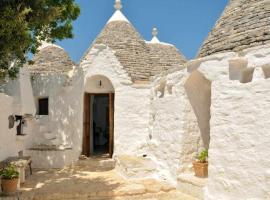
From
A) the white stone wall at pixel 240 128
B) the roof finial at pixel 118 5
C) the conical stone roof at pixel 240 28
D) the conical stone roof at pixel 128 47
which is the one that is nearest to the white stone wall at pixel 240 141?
the white stone wall at pixel 240 128

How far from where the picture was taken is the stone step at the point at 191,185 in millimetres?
6988

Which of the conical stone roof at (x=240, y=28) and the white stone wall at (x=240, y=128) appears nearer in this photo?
the white stone wall at (x=240, y=128)

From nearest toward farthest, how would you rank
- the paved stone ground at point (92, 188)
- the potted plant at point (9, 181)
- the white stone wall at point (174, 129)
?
the potted plant at point (9, 181) < the paved stone ground at point (92, 188) < the white stone wall at point (174, 129)

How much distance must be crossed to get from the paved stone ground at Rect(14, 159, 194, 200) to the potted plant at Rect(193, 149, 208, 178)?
25.9 inches

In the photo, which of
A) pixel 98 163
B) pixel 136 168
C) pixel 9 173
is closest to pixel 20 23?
pixel 9 173

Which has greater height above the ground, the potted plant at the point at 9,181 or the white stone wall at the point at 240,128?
the white stone wall at the point at 240,128

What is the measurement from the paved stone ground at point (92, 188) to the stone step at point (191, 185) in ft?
0.46

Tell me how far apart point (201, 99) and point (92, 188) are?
3585 millimetres

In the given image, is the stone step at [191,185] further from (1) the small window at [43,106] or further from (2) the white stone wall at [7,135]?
(1) the small window at [43,106]

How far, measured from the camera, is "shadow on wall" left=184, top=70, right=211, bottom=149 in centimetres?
813

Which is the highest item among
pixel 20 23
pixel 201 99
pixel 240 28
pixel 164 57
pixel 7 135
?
pixel 164 57

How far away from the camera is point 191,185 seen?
7273 mm

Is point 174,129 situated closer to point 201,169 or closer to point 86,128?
point 201,169

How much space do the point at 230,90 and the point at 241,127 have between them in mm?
797
